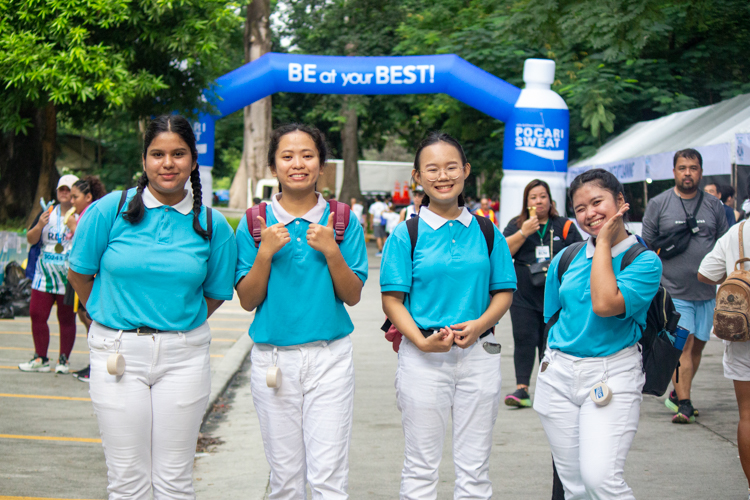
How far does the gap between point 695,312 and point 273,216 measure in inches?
155

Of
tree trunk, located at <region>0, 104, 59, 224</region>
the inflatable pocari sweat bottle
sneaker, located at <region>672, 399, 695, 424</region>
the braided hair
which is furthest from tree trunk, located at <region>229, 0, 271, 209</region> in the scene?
the braided hair

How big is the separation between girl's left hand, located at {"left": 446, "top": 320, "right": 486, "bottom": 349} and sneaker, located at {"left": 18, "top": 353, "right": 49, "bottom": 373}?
542 centimetres

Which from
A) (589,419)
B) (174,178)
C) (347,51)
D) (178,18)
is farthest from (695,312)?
(347,51)

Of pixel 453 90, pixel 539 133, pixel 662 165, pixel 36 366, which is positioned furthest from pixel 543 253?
pixel 453 90

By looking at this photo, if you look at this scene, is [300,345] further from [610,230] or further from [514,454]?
[514,454]

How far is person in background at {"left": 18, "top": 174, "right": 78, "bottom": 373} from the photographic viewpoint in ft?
23.4

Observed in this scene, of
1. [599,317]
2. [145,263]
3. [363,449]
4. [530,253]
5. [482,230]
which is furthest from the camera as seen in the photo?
[530,253]

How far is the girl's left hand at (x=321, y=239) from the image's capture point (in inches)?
126

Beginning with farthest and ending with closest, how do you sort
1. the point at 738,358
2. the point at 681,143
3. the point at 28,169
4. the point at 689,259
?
the point at 28,169 → the point at 681,143 → the point at 689,259 → the point at 738,358

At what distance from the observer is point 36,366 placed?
7500mm

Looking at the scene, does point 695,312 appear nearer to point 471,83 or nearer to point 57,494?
point 57,494

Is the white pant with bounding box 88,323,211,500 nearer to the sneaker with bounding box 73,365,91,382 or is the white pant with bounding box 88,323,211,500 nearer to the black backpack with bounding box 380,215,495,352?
the black backpack with bounding box 380,215,495,352

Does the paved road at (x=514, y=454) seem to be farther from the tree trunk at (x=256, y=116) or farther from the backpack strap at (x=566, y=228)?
the tree trunk at (x=256, y=116)

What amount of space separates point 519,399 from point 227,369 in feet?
9.57
